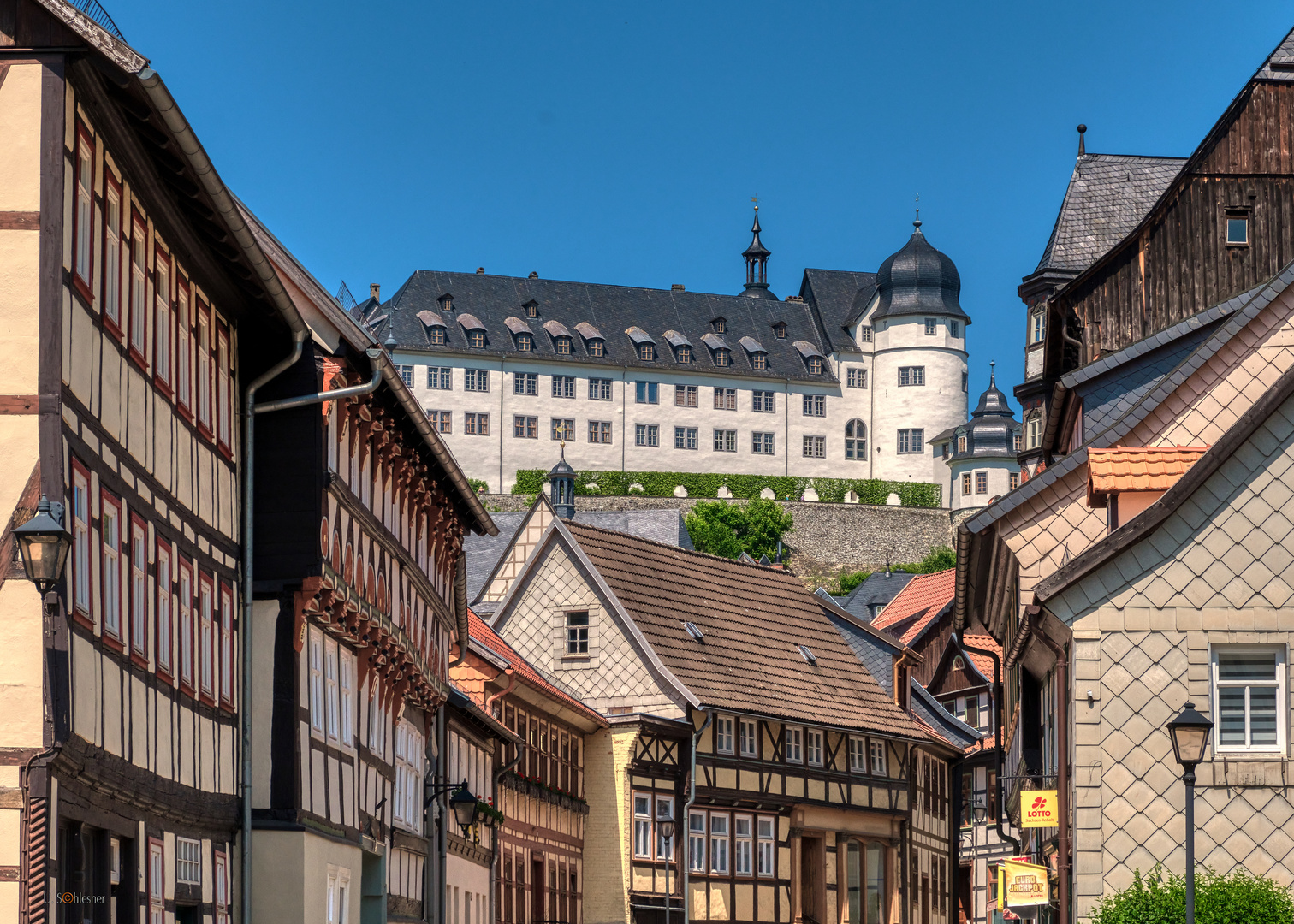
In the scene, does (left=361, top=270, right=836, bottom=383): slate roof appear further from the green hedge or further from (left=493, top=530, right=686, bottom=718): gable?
(left=493, top=530, right=686, bottom=718): gable

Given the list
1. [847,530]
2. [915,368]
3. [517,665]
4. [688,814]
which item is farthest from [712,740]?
[915,368]

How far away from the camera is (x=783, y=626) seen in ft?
181

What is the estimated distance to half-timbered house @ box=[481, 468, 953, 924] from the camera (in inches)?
1859

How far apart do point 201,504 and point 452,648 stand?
55.9 feet

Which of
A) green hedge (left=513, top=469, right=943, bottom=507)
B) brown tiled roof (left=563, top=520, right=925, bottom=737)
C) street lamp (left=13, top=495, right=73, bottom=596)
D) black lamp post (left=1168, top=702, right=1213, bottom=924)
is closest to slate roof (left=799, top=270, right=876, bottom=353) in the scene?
green hedge (left=513, top=469, right=943, bottom=507)

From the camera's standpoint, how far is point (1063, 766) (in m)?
22.1

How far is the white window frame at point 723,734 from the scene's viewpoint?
162 feet

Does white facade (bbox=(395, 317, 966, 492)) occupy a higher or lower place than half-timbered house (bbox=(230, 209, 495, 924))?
higher

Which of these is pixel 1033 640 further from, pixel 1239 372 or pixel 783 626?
pixel 783 626

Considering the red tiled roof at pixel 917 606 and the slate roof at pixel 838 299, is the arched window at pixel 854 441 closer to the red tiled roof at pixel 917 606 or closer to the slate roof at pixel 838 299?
the slate roof at pixel 838 299

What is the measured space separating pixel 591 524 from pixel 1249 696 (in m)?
53.2

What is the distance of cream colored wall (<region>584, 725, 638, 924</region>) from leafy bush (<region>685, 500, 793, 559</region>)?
226 feet

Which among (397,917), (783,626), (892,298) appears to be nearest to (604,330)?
(892,298)

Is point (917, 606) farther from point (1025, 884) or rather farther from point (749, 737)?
point (1025, 884)
